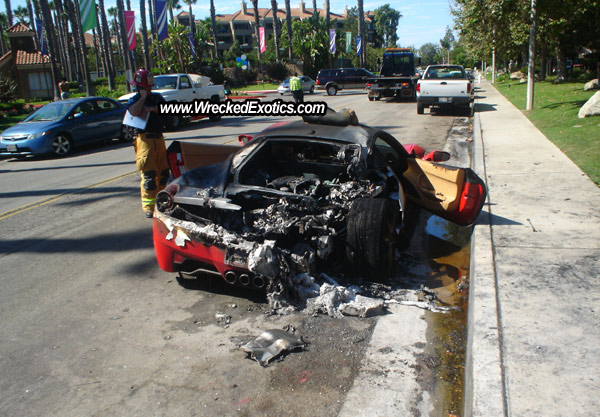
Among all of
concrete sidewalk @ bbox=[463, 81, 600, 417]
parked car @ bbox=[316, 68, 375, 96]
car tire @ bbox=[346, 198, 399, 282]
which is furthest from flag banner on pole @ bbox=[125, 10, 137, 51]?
car tire @ bbox=[346, 198, 399, 282]

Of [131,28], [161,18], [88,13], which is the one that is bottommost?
[88,13]

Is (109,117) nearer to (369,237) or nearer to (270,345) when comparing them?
(369,237)

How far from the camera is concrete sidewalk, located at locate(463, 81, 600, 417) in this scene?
3070 mm

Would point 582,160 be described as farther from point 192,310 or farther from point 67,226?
point 67,226

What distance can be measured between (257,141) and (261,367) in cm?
258

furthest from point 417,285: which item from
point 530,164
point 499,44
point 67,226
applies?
point 499,44

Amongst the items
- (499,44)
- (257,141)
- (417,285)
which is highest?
(499,44)

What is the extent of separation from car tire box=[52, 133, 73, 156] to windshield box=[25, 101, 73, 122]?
784 mm

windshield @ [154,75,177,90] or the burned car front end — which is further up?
windshield @ [154,75,177,90]

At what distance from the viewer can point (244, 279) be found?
4430 millimetres

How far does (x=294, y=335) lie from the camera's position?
161 inches

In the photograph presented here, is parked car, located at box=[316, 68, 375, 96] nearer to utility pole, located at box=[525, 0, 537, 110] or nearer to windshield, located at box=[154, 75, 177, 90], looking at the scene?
windshield, located at box=[154, 75, 177, 90]

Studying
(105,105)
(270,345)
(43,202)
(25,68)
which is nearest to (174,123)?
(105,105)

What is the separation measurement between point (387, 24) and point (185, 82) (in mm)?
143360
